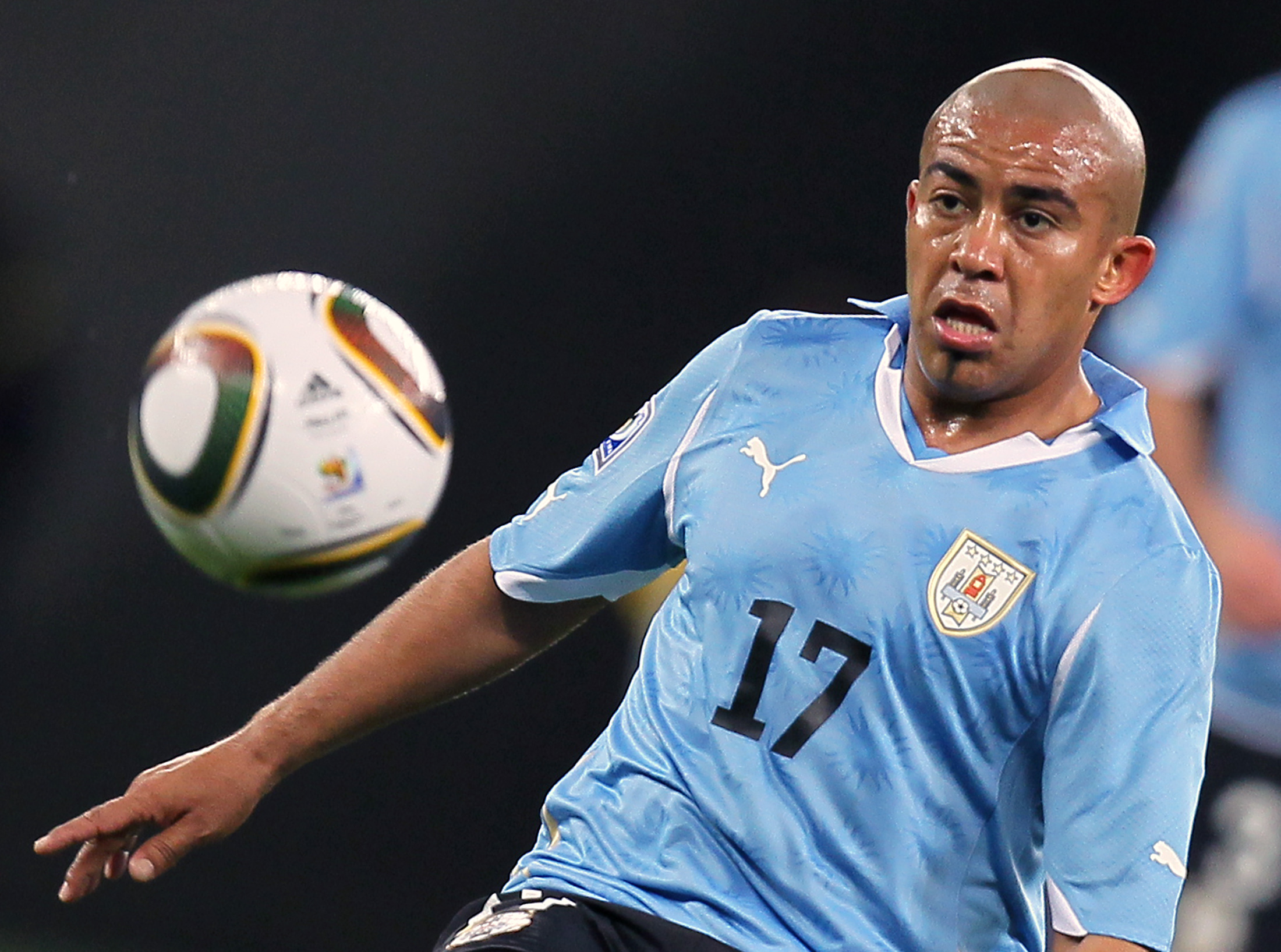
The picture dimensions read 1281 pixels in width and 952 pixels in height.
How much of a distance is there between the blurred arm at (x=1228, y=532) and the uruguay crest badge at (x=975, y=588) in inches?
95.6

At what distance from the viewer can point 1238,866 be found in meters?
5.20

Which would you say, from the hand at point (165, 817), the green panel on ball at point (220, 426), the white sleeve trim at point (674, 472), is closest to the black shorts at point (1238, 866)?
the white sleeve trim at point (674, 472)

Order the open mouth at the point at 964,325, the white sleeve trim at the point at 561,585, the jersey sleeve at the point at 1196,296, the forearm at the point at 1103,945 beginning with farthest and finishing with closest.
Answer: the jersey sleeve at the point at 1196,296 → the white sleeve trim at the point at 561,585 → the open mouth at the point at 964,325 → the forearm at the point at 1103,945

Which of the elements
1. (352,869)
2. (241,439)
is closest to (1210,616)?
(241,439)

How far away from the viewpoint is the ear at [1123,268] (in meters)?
2.77

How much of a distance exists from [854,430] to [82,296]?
3728mm

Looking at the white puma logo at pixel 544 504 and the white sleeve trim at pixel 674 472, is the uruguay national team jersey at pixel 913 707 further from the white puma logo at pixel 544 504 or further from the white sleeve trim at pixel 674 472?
the white puma logo at pixel 544 504

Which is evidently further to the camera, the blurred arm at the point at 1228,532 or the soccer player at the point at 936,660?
the blurred arm at the point at 1228,532

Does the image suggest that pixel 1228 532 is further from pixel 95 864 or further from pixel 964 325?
pixel 95 864

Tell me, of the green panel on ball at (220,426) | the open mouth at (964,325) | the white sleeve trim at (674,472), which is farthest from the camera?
the green panel on ball at (220,426)

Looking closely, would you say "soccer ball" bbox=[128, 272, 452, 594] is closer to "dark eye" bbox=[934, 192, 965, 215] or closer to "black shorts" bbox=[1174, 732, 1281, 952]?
"dark eye" bbox=[934, 192, 965, 215]

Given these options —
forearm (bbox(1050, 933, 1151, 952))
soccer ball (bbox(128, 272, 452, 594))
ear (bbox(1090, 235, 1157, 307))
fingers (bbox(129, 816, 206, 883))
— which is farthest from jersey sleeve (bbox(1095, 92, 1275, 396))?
fingers (bbox(129, 816, 206, 883))

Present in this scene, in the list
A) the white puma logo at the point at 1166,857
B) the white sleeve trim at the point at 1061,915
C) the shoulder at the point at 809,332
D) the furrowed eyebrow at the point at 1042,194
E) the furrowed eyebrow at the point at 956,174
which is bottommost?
the white sleeve trim at the point at 1061,915

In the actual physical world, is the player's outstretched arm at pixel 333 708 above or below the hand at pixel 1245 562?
above
